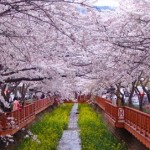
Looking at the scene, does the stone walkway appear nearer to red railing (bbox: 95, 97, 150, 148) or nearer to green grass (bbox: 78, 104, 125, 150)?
green grass (bbox: 78, 104, 125, 150)

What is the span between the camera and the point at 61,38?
13.6 metres

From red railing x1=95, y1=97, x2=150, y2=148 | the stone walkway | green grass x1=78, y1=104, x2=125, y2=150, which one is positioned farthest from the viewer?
the stone walkway

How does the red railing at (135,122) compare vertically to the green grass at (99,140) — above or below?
above

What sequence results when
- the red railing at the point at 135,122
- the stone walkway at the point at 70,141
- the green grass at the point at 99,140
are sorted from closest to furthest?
the red railing at the point at 135,122, the green grass at the point at 99,140, the stone walkway at the point at 70,141

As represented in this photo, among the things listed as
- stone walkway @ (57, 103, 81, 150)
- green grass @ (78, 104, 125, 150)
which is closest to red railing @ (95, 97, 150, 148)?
A: green grass @ (78, 104, 125, 150)

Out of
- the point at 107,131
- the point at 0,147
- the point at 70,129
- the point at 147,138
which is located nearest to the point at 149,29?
the point at 147,138

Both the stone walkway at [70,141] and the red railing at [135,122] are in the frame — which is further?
the stone walkway at [70,141]

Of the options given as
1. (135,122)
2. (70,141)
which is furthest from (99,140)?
(135,122)

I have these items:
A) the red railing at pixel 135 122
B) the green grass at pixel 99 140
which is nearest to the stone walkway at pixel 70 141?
the green grass at pixel 99 140

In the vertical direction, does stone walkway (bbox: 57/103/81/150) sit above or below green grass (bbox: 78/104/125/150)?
below

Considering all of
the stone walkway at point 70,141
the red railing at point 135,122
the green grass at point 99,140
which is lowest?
the stone walkway at point 70,141

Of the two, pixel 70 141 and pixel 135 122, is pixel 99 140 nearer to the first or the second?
pixel 70 141

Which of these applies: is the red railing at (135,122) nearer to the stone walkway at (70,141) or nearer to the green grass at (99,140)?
the green grass at (99,140)

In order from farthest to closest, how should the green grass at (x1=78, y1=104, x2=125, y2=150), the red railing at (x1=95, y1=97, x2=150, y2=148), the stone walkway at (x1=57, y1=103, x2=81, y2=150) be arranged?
1. the stone walkway at (x1=57, y1=103, x2=81, y2=150)
2. the green grass at (x1=78, y1=104, x2=125, y2=150)
3. the red railing at (x1=95, y1=97, x2=150, y2=148)
